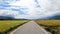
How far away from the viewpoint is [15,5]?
1.65 meters

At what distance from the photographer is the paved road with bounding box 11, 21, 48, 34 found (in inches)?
57.8

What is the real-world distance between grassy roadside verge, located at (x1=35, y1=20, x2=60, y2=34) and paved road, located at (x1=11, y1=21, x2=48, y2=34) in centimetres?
9

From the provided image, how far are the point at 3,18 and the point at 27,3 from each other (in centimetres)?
36

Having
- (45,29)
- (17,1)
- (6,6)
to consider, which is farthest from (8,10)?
(45,29)

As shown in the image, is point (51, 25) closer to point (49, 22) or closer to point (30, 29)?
point (49, 22)

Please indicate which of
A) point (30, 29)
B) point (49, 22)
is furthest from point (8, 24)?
point (49, 22)

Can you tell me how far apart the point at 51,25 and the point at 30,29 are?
29 cm

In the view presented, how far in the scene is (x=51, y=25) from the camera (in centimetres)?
163

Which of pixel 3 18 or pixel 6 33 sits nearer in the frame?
pixel 6 33

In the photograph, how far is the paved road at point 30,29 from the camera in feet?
4.82

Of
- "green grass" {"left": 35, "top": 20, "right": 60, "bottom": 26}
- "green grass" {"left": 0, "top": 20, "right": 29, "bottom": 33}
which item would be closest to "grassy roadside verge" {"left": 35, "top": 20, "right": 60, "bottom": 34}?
"green grass" {"left": 35, "top": 20, "right": 60, "bottom": 26}

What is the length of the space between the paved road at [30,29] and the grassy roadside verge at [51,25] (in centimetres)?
9

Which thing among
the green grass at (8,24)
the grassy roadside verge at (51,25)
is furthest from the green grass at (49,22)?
the green grass at (8,24)

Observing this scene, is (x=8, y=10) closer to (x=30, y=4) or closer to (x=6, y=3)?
(x=6, y=3)
